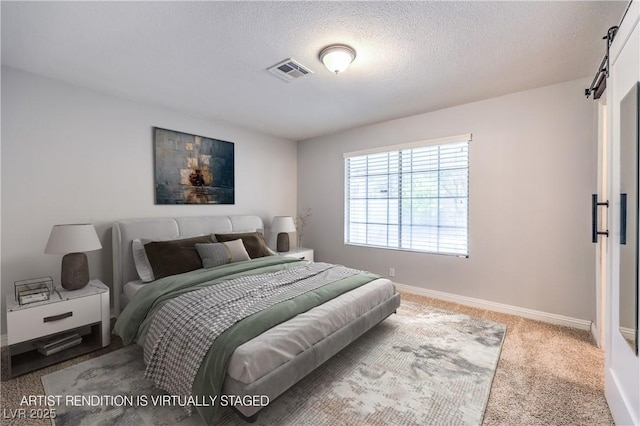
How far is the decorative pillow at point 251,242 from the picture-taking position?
3.52 metres

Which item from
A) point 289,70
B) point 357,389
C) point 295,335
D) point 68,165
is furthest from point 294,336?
point 68,165

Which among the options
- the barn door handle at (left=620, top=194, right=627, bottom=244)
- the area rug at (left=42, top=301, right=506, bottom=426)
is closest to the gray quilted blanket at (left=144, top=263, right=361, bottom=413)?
the area rug at (left=42, top=301, right=506, bottom=426)

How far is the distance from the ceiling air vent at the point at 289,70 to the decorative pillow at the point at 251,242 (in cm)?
197

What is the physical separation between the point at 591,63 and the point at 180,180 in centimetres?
448

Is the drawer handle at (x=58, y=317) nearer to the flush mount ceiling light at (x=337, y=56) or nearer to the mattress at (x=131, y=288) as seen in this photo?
the mattress at (x=131, y=288)

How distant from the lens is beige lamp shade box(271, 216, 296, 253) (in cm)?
438

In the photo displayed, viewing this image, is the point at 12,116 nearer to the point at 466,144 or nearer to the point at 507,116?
the point at 466,144

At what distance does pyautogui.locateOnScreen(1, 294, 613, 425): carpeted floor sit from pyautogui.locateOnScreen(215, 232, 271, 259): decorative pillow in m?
1.46

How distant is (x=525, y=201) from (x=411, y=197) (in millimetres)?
1320

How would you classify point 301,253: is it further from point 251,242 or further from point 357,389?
point 357,389

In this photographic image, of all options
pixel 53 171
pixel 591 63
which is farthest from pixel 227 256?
pixel 591 63

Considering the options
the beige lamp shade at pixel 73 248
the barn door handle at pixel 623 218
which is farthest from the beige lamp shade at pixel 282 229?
the barn door handle at pixel 623 218

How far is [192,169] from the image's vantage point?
3.77 m

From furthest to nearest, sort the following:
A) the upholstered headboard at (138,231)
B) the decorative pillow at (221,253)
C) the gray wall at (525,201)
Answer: the decorative pillow at (221,253), the upholstered headboard at (138,231), the gray wall at (525,201)
